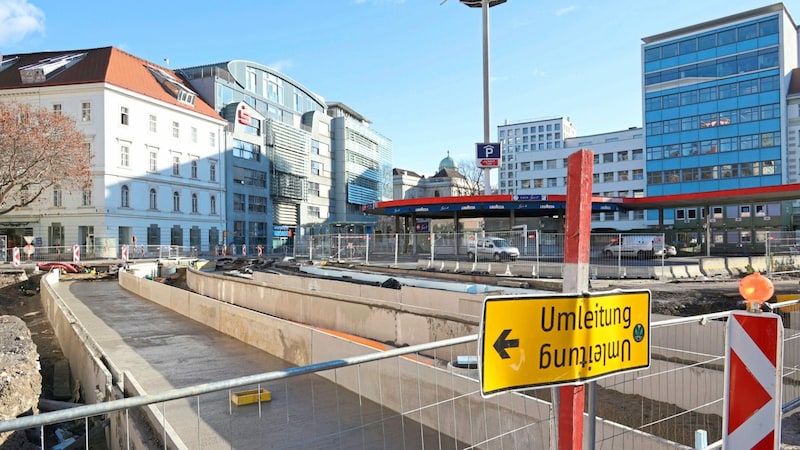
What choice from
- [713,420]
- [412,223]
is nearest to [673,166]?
[412,223]

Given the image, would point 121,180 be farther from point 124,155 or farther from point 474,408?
point 474,408

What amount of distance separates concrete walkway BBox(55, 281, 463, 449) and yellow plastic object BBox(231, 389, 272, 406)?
0.09 metres

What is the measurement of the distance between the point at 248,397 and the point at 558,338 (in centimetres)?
654

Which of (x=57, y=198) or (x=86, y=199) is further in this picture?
(x=57, y=198)

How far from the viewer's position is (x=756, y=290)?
3.14 metres

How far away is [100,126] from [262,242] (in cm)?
2244

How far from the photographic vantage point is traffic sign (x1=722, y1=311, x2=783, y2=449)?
3.13 metres

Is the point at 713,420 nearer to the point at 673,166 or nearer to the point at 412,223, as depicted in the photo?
the point at 412,223

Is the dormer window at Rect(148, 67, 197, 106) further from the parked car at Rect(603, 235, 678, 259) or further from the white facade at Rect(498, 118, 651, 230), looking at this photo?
the white facade at Rect(498, 118, 651, 230)

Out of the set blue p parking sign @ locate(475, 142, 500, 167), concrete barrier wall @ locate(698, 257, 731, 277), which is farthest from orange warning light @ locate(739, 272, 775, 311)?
blue p parking sign @ locate(475, 142, 500, 167)

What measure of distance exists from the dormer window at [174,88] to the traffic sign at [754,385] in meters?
55.3

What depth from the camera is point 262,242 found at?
62.1 m

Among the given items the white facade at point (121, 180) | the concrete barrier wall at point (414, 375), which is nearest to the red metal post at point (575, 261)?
the concrete barrier wall at point (414, 375)

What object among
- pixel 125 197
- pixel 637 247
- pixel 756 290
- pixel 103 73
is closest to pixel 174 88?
pixel 103 73
